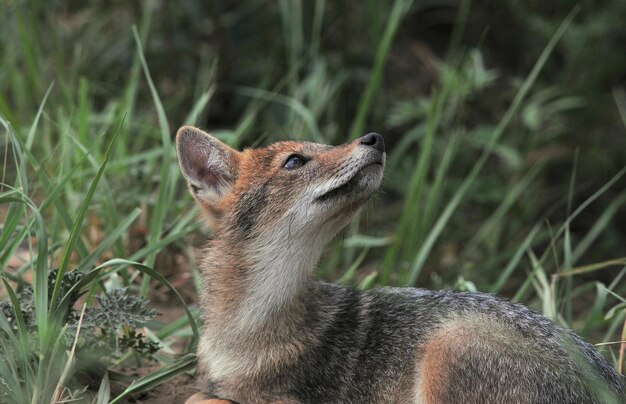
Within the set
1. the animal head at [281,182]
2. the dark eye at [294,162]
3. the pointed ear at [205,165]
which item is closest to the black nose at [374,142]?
the animal head at [281,182]

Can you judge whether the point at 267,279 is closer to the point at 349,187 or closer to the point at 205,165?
the point at 349,187

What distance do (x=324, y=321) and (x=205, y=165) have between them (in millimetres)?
1050

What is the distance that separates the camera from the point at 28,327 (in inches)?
180

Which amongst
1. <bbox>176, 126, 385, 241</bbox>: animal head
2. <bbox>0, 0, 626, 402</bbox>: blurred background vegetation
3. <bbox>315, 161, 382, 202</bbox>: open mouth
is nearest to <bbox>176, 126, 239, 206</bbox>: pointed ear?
<bbox>176, 126, 385, 241</bbox>: animal head

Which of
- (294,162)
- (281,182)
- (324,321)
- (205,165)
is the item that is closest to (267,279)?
(324,321)

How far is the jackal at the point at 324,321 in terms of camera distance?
14.3 feet

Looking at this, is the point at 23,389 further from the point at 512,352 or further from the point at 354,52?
the point at 354,52

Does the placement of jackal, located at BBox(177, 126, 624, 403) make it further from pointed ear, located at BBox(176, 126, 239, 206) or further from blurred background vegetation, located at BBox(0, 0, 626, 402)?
blurred background vegetation, located at BBox(0, 0, 626, 402)

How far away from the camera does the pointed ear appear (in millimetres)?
5148

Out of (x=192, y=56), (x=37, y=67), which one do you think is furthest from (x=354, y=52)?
(x=37, y=67)

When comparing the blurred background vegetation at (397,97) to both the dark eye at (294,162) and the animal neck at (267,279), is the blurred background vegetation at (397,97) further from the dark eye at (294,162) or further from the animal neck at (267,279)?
the animal neck at (267,279)

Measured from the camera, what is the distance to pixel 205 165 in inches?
206

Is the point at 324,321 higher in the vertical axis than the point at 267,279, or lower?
lower

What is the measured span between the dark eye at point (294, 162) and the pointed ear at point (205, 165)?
12.5 inches
